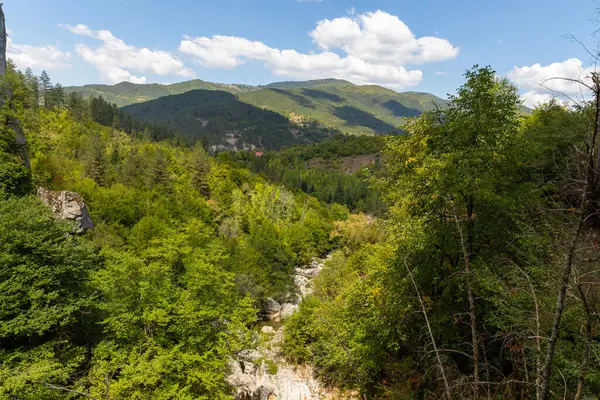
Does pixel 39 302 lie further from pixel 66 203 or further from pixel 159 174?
pixel 159 174

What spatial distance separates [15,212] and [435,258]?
17.6m

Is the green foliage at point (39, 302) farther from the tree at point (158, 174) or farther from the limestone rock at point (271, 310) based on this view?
the tree at point (158, 174)

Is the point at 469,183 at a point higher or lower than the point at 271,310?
higher

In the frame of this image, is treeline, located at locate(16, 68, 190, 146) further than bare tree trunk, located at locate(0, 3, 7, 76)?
Yes

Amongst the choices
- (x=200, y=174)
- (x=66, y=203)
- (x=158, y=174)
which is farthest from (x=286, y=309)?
(x=200, y=174)

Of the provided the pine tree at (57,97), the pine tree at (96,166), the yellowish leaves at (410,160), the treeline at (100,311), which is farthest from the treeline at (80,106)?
the yellowish leaves at (410,160)

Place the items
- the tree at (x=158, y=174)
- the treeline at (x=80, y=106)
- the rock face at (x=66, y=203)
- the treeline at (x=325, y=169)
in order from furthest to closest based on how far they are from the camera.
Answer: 1. the treeline at (x=325, y=169)
2. the treeline at (x=80, y=106)
3. the tree at (x=158, y=174)
4. the rock face at (x=66, y=203)

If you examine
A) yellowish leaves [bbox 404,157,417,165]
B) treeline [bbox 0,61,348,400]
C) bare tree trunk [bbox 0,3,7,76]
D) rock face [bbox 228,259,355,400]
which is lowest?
rock face [bbox 228,259,355,400]

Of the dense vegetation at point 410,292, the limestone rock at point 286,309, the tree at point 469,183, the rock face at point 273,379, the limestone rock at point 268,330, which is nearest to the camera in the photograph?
the dense vegetation at point 410,292

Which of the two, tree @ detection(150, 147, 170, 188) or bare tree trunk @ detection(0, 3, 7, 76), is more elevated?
bare tree trunk @ detection(0, 3, 7, 76)

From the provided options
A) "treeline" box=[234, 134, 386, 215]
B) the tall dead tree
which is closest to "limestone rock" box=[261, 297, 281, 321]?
the tall dead tree

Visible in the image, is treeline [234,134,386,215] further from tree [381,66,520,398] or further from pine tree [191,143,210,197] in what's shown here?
tree [381,66,520,398]

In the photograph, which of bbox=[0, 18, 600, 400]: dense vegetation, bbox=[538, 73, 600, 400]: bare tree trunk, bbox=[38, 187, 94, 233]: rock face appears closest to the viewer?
bbox=[538, 73, 600, 400]: bare tree trunk

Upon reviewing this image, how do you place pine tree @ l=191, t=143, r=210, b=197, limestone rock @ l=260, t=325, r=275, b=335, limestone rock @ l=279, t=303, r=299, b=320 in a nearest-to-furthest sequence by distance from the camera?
limestone rock @ l=260, t=325, r=275, b=335
limestone rock @ l=279, t=303, r=299, b=320
pine tree @ l=191, t=143, r=210, b=197
